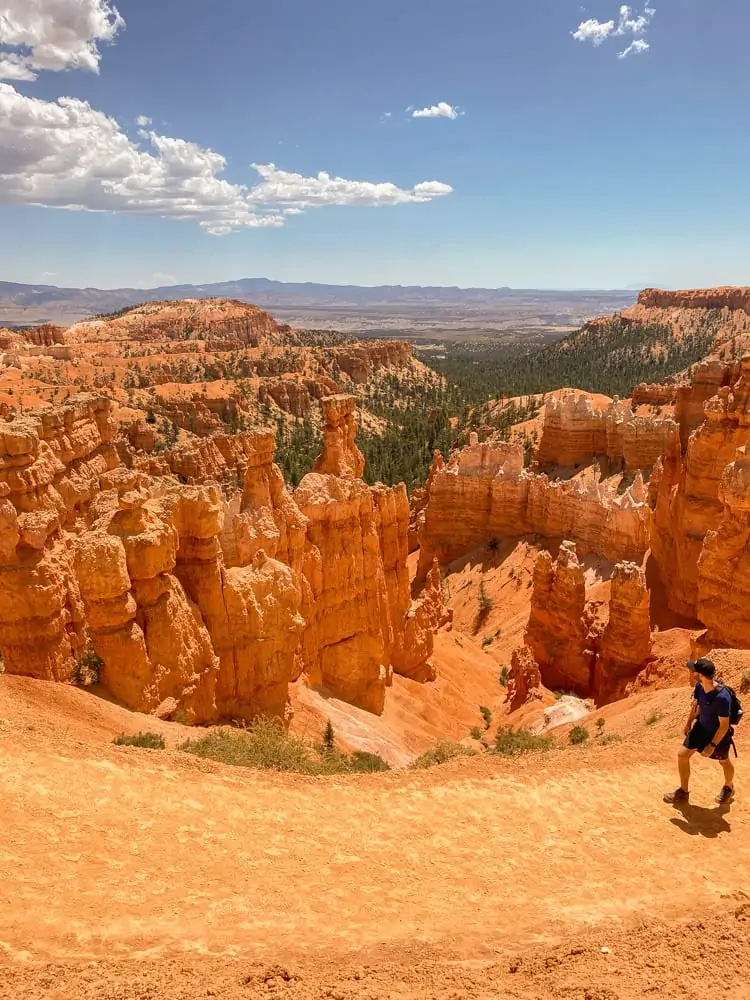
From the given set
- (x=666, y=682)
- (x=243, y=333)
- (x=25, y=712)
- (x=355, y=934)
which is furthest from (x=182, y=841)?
(x=243, y=333)

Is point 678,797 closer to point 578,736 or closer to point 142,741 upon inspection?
point 578,736

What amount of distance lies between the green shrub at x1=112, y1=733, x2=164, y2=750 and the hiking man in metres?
7.58

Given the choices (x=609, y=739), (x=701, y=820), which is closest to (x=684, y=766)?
(x=701, y=820)

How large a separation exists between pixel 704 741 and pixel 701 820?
3.41 feet

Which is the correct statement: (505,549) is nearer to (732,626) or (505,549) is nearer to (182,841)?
(732,626)

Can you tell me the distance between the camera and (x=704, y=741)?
859 centimetres

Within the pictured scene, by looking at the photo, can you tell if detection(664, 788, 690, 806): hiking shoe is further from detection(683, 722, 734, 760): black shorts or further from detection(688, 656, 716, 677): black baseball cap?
detection(688, 656, 716, 677): black baseball cap

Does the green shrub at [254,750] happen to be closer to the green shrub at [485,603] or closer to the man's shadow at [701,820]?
the man's shadow at [701,820]

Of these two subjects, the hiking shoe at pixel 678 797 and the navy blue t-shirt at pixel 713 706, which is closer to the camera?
the navy blue t-shirt at pixel 713 706

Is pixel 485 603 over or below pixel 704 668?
below

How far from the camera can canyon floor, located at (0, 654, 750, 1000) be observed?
19.7ft

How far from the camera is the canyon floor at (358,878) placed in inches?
236

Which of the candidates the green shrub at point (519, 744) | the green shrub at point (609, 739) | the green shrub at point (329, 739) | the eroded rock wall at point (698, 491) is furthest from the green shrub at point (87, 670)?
the eroded rock wall at point (698, 491)

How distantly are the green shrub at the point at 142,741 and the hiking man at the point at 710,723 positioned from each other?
24.9 feet
